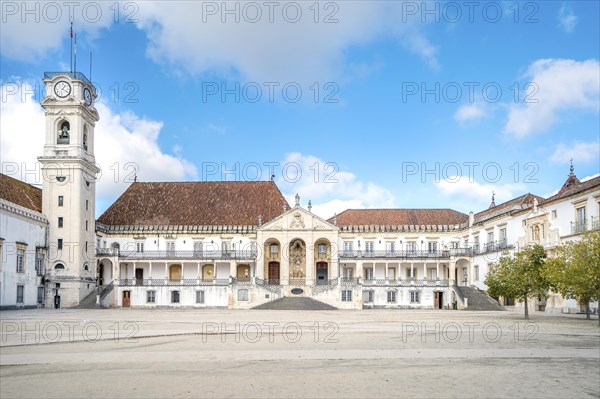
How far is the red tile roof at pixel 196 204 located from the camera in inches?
2447

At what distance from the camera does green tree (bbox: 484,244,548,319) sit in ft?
116

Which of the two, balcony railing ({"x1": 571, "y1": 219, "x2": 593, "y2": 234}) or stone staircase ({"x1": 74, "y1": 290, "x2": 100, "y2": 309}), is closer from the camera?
balcony railing ({"x1": 571, "y1": 219, "x2": 593, "y2": 234})

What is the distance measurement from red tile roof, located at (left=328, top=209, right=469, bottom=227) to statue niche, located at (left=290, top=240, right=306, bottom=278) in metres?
5.82

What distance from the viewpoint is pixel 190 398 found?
1009 cm

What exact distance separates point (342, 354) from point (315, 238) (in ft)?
144

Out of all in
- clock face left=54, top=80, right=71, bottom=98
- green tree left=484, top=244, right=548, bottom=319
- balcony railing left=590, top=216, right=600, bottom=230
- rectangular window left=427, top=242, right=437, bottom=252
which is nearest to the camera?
green tree left=484, top=244, right=548, bottom=319

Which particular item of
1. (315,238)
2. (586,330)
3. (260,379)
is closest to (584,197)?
(586,330)

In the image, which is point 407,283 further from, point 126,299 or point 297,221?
point 126,299

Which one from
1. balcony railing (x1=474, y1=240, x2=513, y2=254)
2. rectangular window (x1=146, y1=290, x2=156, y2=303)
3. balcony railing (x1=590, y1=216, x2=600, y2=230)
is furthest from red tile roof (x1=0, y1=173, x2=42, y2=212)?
balcony railing (x1=590, y1=216, x2=600, y2=230)

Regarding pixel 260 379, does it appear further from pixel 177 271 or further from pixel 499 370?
pixel 177 271

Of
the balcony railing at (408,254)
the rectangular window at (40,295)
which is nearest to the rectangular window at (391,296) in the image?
the balcony railing at (408,254)

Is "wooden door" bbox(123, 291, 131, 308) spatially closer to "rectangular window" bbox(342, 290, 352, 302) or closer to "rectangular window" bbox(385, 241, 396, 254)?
"rectangular window" bbox(342, 290, 352, 302)

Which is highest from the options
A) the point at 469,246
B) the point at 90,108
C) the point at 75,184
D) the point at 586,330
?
the point at 90,108

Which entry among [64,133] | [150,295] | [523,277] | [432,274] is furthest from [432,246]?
[64,133]
